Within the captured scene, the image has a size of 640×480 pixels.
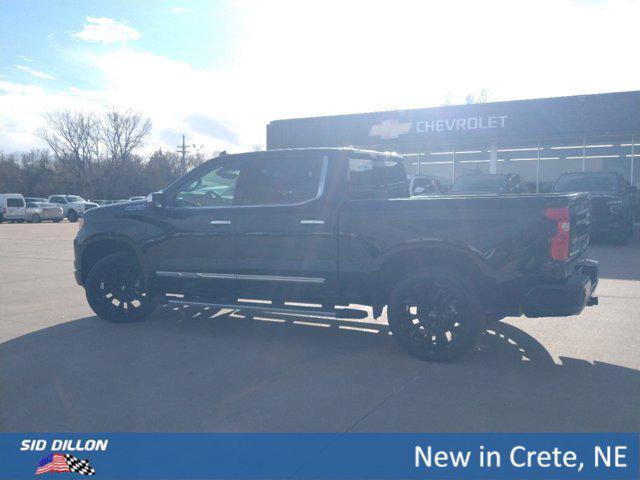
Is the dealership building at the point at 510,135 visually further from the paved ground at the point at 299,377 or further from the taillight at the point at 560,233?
the taillight at the point at 560,233

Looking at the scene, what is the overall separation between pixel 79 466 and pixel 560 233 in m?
3.86

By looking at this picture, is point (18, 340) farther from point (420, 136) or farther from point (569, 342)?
point (420, 136)

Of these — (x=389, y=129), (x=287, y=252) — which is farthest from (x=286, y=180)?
(x=389, y=129)

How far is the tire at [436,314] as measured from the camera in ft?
16.3

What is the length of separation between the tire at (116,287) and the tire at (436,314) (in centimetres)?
310

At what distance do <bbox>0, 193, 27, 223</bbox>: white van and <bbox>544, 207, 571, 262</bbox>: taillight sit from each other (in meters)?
37.5

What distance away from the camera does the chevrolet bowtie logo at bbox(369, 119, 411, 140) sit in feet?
81.1

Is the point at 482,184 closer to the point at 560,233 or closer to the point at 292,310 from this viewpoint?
the point at 292,310

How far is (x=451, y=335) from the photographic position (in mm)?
5098

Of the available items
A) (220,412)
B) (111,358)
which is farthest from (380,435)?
(111,358)

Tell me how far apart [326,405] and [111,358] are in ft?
7.83

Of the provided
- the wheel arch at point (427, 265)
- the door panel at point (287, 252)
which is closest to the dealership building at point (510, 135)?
the wheel arch at point (427, 265)

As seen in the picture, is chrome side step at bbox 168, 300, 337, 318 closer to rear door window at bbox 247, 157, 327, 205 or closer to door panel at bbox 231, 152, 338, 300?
door panel at bbox 231, 152, 338, 300

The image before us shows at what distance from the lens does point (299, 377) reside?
4812 millimetres
